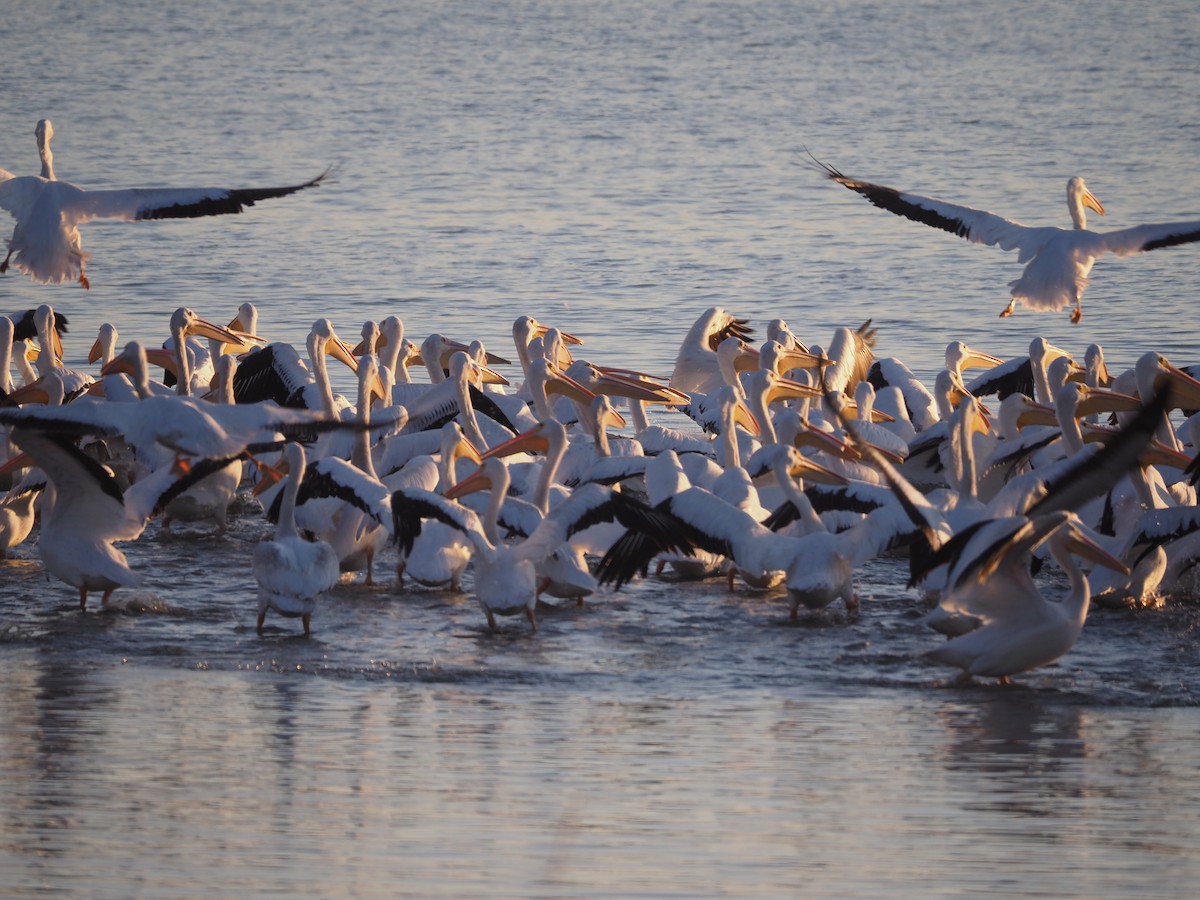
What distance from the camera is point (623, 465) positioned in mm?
9039

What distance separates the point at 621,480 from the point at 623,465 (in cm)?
7

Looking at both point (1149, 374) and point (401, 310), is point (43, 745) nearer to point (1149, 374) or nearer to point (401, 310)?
point (1149, 374)

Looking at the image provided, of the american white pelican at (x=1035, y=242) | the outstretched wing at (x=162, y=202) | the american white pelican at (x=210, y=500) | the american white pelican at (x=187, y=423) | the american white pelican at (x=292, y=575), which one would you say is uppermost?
the outstretched wing at (x=162, y=202)

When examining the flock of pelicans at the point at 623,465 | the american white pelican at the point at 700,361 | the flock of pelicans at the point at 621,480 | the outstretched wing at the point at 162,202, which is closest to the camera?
the flock of pelicans at the point at 621,480

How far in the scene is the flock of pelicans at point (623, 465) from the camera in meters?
7.41

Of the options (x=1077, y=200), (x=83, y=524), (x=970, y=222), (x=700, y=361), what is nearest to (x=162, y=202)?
(x=83, y=524)

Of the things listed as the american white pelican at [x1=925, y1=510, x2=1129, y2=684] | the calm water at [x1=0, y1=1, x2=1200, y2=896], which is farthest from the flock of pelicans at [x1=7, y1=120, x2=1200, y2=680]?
the calm water at [x1=0, y1=1, x2=1200, y2=896]

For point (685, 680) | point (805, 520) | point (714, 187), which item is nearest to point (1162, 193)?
point (714, 187)

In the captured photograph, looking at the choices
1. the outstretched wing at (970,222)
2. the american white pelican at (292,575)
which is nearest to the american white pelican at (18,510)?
the american white pelican at (292,575)

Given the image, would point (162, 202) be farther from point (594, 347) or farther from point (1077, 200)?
point (1077, 200)

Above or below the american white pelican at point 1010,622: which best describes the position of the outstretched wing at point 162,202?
above

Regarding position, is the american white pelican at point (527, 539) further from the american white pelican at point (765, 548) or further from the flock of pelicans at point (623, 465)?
the american white pelican at point (765, 548)

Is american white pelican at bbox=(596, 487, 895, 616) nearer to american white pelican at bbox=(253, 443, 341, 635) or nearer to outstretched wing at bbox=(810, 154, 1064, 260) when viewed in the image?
american white pelican at bbox=(253, 443, 341, 635)

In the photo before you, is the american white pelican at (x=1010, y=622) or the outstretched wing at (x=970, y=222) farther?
the outstretched wing at (x=970, y=222)
